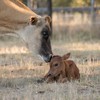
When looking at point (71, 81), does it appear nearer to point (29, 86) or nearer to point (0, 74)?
point (29, 86)

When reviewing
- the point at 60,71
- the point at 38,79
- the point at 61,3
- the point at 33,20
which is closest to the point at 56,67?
the point at 60,71

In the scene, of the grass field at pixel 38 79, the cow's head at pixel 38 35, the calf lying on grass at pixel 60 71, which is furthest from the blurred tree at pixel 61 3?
the calf lying on grass at pixel 60 71

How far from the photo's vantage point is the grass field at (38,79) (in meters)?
9.06

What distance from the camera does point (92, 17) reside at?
23734 millimetres

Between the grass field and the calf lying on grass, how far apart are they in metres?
0.24

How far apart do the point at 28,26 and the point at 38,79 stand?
1.28 metres

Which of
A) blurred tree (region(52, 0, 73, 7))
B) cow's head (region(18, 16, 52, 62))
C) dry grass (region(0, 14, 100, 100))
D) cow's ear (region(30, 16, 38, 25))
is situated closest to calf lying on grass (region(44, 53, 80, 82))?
dry grass (region(0, 14, 100, 100))

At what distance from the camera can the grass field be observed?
357 inches

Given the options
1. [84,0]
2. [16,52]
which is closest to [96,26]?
[16,52]

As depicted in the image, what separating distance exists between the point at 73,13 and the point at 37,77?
1714 cm

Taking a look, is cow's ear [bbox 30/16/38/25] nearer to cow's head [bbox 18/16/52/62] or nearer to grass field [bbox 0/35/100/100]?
cow's head [bbox 18/16/52/62]

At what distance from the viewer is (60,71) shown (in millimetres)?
10461

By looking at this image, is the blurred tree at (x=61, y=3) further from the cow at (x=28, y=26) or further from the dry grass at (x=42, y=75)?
the cow at (x=28, y=26)

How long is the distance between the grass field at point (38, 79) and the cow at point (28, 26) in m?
0.67
